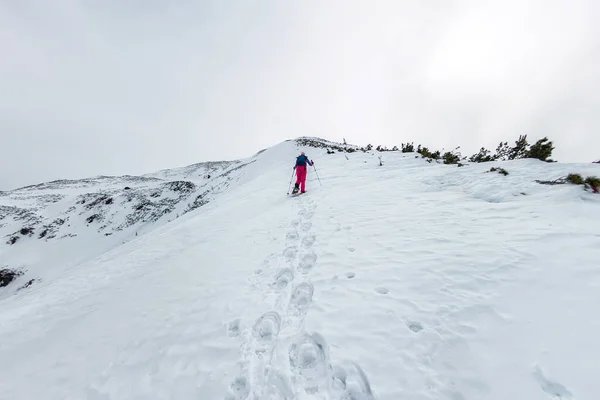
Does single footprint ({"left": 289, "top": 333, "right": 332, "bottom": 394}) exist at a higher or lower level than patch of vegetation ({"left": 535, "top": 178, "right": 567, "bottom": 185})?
lower

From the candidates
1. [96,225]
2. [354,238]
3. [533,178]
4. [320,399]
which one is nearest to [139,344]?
[320,399]

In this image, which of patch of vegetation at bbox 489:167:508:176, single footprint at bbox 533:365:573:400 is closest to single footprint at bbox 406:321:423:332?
single footprint at bbox 533:365:573:400

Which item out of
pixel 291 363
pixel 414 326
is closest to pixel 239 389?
pixel 291 363

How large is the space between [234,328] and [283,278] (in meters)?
1.40

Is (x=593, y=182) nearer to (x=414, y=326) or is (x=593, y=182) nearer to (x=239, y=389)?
(x=414, y=326)

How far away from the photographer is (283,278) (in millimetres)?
4992

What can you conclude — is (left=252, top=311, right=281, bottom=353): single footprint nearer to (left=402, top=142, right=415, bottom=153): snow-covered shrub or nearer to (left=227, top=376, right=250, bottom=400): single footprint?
(left=227, top=376, right=250, bottom=400): single footprint

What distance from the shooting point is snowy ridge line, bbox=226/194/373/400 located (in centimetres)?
276

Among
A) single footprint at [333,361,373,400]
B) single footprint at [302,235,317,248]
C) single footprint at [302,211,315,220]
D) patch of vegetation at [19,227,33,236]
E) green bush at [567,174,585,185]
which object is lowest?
patch of vegetation at [19,227,33,236]

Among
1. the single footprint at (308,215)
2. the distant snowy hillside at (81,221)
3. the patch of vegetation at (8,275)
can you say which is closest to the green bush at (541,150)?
the single footprint at (308,215)

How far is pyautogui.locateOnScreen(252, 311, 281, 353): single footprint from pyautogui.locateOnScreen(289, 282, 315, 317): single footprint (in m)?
0.31

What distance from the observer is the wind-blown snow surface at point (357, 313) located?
103 inches

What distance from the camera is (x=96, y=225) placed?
25.1 meters

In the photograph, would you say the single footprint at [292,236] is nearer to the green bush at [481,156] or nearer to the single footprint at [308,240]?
the single footprint at [308,240]
